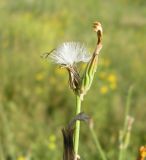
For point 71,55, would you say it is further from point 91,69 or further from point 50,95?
→ point 50,95

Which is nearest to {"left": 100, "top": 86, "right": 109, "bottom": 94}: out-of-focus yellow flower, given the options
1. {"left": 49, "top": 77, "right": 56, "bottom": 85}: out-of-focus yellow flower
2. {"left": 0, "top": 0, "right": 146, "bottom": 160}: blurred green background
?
{"left": 0, "top": 0, "right": 146, "bottom": 160}: blurred green background

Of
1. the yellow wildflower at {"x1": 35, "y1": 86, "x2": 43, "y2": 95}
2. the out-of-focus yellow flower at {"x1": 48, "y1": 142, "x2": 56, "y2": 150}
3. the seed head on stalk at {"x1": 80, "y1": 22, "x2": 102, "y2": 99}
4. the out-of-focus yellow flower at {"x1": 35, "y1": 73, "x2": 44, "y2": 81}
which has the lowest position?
the out-of-focus yellow flower at {"x1": 48, "y1": 142, "x2": 56, "y2": 150}

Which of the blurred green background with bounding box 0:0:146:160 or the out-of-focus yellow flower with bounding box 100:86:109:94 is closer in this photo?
the blurred green background with bounding box 0:0:146:160

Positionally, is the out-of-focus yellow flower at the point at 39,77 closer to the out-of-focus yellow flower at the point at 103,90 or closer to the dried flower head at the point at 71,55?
the out-of-focus yellow flower at the point at 103,90

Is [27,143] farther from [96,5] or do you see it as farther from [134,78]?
[96,5]

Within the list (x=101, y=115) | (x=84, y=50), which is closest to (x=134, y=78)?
(x=101, y=115)

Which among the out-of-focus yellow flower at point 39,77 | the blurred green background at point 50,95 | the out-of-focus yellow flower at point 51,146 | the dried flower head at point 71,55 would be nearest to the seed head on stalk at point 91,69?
the dried flower head at point 71,55

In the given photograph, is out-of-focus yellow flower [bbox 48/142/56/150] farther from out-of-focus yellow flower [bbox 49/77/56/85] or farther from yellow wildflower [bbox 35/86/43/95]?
out-of-focus yellow flower [bbox 49/77/56/85]

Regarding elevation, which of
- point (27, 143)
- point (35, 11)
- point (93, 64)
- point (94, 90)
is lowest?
point (27, 143)

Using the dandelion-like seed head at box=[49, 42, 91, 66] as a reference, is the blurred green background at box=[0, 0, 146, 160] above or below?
below
